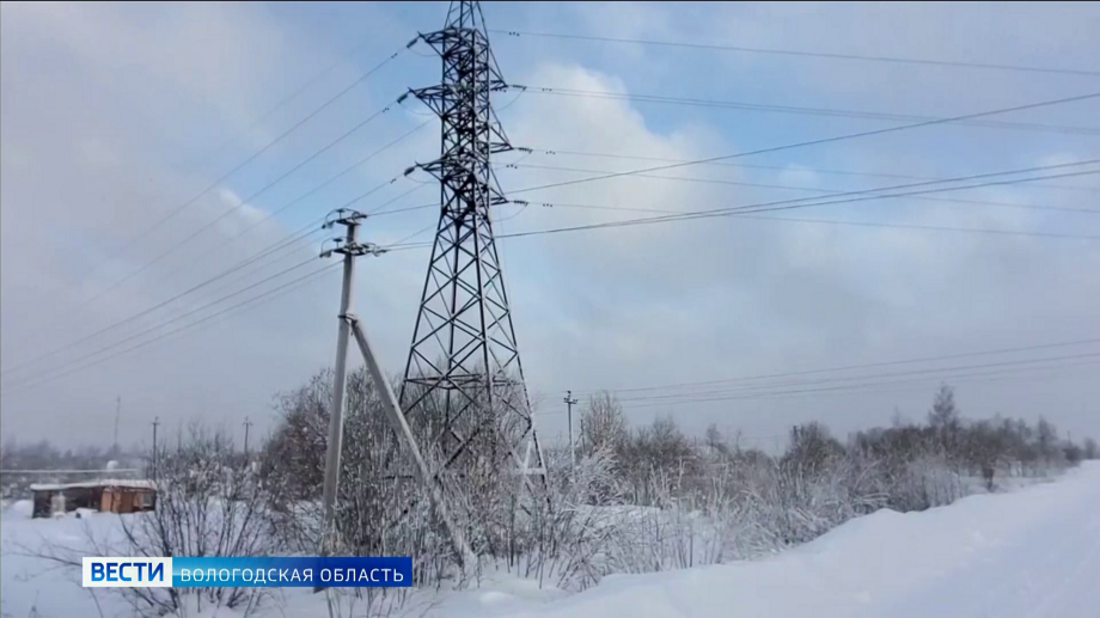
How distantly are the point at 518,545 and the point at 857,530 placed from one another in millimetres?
8483

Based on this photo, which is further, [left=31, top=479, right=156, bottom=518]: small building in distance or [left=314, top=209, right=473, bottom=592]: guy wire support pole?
[left=31, top=479, right=156, bottom=518]: small building in distance

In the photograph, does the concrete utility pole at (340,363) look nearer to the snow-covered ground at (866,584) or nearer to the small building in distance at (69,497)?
the snow-covered ground at (866,584)

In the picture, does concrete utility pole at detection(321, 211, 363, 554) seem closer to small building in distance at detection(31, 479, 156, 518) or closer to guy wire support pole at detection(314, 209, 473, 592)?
guy wire support pole at detection(314, 209, 473, 592)

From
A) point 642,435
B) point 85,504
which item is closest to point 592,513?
point 642,435

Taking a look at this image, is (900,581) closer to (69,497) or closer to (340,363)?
(340,363)

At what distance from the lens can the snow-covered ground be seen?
9.61m

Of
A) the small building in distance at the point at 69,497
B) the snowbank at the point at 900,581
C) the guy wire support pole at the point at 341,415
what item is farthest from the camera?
the small building in distance at the point at 69,497

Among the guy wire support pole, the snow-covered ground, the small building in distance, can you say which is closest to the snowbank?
the snow-covered ground

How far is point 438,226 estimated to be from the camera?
16750mm

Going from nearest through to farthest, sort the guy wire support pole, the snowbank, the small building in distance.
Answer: the snowbank, the guy wire support pole, the small building in distance

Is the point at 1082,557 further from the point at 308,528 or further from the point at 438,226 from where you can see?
the point at 308,528

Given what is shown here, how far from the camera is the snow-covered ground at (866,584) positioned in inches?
378

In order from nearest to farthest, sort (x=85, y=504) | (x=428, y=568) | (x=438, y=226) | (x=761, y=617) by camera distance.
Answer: (x=761, y=617) < (x=428, y=568) < (x=438, y=226) < (x=85, y=504)

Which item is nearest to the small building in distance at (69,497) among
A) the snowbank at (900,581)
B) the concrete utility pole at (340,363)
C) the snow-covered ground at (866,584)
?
the snow-covered ground at (866,584)
